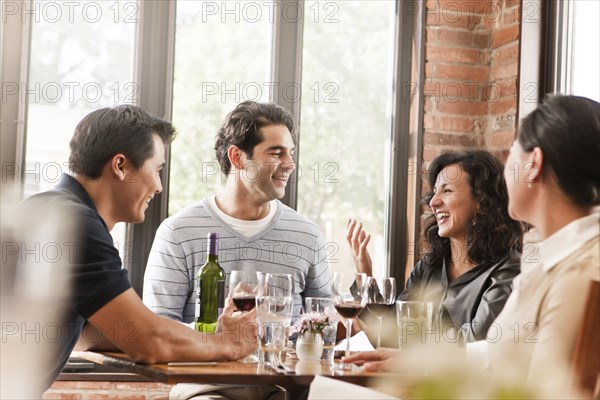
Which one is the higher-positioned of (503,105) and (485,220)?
(503,105)

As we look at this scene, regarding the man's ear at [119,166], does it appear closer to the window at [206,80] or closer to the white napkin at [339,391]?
the window at [206,80]

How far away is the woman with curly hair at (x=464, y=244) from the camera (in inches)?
110

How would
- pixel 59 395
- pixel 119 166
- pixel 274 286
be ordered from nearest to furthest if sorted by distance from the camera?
pixel 274 286, pixel 119 166, pixel 59 395

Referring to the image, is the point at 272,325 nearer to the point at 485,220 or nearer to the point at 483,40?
the point at 485,220

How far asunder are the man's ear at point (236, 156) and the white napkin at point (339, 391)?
2.22 m

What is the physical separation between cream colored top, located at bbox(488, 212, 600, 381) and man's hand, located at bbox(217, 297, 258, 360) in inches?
29.2

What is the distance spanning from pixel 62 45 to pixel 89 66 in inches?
5.2

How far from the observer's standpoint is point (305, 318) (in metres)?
2.20

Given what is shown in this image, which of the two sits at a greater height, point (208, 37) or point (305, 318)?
point (208, 37)

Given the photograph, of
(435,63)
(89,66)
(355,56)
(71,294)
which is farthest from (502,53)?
(71,294)

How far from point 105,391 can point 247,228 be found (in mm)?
880

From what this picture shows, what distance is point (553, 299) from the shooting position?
4.85 ft

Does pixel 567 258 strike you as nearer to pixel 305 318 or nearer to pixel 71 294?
pixel 305 318

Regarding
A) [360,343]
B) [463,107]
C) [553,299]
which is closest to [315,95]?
[463,107]
